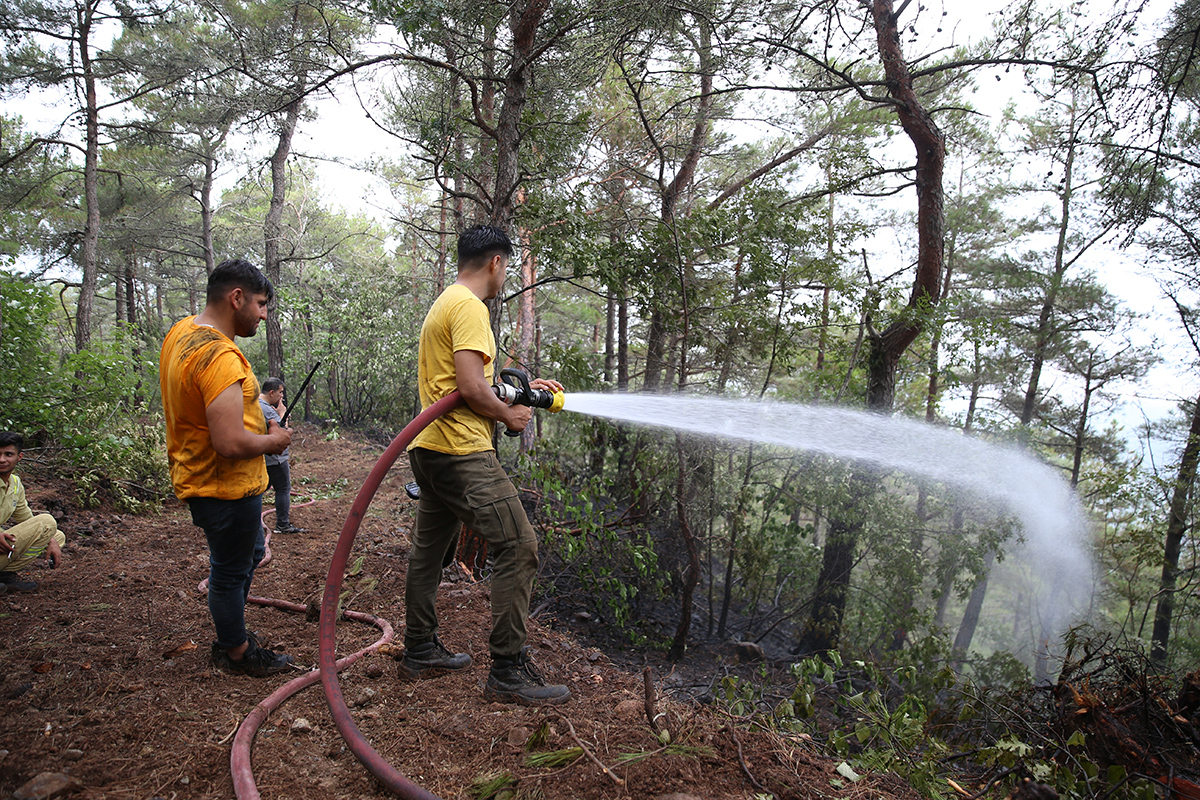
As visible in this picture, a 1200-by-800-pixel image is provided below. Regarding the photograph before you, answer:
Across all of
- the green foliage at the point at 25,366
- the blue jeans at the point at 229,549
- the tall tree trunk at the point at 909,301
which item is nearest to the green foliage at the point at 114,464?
the green foliage at the point at 25,366

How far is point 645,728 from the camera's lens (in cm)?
244

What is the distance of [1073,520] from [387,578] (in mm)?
15264

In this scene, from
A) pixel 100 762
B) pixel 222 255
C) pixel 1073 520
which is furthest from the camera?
pixel 222 255

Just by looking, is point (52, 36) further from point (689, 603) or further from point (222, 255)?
point (689, 603)

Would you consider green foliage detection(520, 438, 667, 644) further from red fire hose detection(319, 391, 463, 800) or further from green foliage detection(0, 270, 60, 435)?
green foliage detection(0, 270, 60, 435)

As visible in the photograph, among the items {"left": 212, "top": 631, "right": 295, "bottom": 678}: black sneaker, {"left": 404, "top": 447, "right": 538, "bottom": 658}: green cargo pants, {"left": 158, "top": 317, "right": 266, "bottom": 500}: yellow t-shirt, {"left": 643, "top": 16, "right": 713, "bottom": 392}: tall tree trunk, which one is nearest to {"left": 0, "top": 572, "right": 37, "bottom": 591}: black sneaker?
{"left": 212, "top": 631, "right": 295, "bottom": 678}: black sneaker

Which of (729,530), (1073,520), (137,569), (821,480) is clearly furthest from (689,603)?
(1073,520)

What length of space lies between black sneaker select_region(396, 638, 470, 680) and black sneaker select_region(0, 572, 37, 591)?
Answer: 265 cm

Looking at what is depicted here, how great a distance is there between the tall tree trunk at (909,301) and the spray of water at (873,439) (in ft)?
1.48

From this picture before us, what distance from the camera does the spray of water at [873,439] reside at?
548 centimetres

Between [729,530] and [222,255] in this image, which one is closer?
[729,530]

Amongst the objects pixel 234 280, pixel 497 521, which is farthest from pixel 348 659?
pixel 234 280

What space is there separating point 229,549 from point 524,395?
1.47 m

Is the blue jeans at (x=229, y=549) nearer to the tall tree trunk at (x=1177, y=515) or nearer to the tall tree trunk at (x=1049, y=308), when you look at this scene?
the tall tree trunk at (x=1177, y=515)
